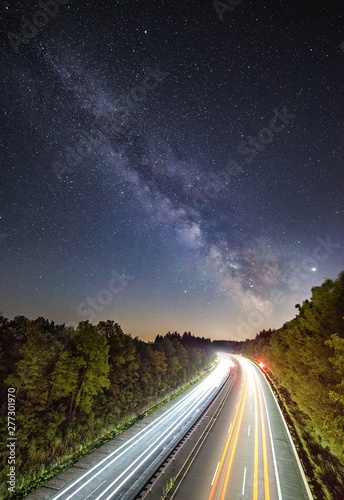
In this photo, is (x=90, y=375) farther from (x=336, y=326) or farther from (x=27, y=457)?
(x=336, y=326)

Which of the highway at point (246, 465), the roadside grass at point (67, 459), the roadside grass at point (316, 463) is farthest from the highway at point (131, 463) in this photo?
the roadside grass at point (316, 463)

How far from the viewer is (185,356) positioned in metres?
64.4

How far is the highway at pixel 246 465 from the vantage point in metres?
17.9

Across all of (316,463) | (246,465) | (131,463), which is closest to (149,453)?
(131,463)

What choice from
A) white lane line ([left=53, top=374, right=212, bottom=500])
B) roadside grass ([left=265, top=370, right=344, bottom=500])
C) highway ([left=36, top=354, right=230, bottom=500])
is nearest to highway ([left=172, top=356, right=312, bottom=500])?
roadside grass ([left=265, top=370, right=344, bottom=500])

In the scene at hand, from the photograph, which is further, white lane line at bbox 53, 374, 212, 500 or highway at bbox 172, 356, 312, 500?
white lane line at bbox 53, 374, 212, 500

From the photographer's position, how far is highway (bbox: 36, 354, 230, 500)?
18562 millimetres

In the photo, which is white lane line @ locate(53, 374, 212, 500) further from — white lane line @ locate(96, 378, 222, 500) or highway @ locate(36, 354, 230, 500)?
white lane line @ locate(96, 378, 222, 500)

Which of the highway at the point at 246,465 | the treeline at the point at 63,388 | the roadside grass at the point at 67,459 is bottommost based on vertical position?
the roadside grass at the point at 67,459

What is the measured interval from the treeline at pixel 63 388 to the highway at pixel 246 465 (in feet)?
37.6

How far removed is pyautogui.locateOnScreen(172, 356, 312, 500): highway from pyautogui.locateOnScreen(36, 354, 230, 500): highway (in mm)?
3262

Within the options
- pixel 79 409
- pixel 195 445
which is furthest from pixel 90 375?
pixel 195 445

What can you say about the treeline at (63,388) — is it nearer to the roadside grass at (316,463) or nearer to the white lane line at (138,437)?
the white lane line at (138,437)

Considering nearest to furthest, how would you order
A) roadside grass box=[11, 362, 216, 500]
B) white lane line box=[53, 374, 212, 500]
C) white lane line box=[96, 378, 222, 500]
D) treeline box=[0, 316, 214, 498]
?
white lane line box=[96, 378, 222, 500], roadside grass box=[11, 362, 216, 500], white lane line box=[53, 374, 212, 500], treeline box=[0, 316, 214, 498]
